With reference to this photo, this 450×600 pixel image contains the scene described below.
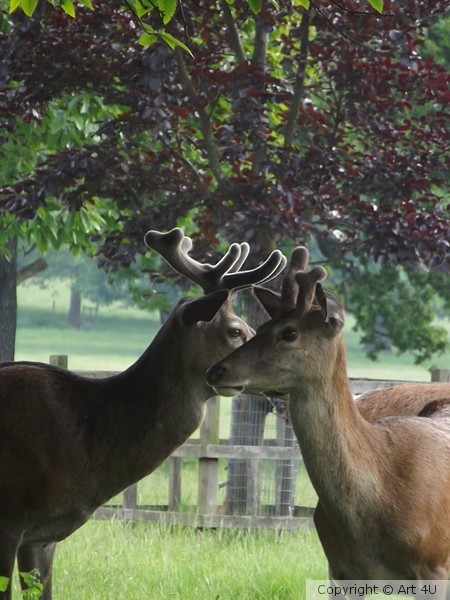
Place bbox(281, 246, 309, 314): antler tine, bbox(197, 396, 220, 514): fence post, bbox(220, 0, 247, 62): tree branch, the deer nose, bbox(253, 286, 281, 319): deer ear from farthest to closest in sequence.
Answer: bbox(197, 396, 220, 514): fence post < bbox(220, 0, 247, 62): tree branch < bbox(253, 286, 281, 319): deer ear < bbox(281, 246, 309, 314): antler tine < the deer nose

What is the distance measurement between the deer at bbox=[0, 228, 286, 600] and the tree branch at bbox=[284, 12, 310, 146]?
411 centimetres

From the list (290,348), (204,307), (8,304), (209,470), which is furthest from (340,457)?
(8,304)

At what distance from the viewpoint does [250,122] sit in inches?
374

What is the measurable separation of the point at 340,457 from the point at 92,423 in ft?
5.12

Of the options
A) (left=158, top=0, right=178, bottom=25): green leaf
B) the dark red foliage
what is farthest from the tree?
(left=158, top=0, right=178, bottom=25): green leaf

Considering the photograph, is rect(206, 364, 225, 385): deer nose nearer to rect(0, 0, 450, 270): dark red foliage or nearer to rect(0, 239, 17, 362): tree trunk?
rect(0, 0, 450, 270): dark red foliage

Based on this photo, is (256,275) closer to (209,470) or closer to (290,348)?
(290,348)

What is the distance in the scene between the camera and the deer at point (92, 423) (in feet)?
19.2

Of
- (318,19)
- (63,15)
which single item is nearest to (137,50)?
(63,15)

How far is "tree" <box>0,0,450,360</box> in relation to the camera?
9.55 m

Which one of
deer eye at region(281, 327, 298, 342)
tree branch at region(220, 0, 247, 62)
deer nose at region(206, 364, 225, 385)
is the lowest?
deer nose at region(206, 364, 225, 385)

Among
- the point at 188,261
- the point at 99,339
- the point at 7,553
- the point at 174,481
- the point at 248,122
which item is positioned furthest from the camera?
the point at 99,339

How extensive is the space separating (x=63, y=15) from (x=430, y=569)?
6.19m

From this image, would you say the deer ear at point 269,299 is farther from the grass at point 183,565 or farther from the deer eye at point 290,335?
the grass at point 183,565
